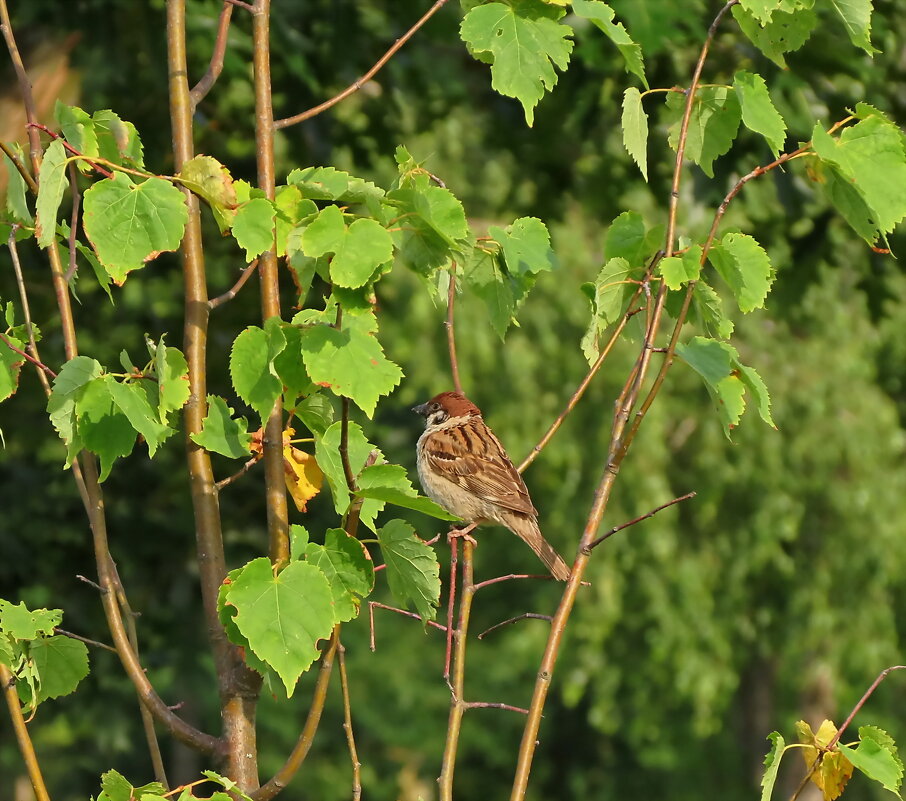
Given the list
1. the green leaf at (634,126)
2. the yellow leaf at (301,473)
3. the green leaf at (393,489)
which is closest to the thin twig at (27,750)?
the yellow leaf at (301,473)

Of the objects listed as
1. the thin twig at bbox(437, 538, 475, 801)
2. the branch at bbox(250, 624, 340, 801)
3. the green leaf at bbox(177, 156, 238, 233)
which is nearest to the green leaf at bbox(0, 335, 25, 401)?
the green leaf at bbox(177, 156, 238, 233)

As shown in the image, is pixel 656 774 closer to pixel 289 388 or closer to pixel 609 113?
pixel 609 113

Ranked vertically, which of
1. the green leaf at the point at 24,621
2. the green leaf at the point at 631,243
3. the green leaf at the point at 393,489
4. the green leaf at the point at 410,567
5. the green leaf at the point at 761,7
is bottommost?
the green leaf at the point at 24,621

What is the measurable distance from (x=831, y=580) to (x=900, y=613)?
115 centimetres

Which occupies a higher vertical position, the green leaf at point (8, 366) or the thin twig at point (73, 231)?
the thin twig at point (73, 231)

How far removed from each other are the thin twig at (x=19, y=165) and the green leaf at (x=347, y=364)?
0.57 meters

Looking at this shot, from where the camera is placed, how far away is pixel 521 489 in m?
4.80

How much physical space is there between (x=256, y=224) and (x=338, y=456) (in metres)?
0.41

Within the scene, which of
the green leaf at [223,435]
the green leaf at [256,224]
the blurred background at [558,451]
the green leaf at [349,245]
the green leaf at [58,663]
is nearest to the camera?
Answer: the green leaf at [349,245]

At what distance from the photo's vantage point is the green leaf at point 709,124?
95.0 inches

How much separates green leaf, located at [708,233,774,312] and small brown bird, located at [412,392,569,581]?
2.44m

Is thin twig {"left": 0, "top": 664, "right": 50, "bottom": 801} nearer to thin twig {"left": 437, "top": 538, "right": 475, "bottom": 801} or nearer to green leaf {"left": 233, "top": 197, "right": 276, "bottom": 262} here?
thin twig {"left": 437, "top": 538, "right": 475, "bottom": 801}

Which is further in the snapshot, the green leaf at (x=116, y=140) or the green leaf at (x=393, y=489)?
the green leaf at (x=116, y=140)

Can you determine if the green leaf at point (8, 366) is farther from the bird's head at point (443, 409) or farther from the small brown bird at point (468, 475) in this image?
the small brown bird at point (468, 475)
